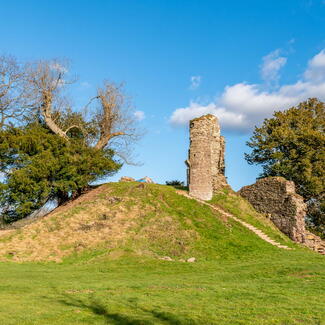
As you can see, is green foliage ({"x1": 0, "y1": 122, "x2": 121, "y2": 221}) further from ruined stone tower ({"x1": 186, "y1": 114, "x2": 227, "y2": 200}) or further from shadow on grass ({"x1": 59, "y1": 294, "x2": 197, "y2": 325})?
shadow on grass ({"x1": 59, "y1": 294, "x2": 197, "y2": 325})

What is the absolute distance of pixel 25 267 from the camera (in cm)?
2064

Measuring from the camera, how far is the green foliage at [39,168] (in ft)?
102

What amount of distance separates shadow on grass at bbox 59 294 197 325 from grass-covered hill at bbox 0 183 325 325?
26 mm

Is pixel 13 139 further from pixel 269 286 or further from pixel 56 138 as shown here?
Answer: pixel 269 286

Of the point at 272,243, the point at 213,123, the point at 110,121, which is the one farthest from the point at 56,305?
the point at 110,121

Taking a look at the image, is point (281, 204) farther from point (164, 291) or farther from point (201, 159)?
point (164, 291)

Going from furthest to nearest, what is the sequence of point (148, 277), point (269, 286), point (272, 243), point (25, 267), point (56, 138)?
1. point (56, 138)
2. point (272, 243)
3. point (25, 267)
4. point (148, 277)
5. point (269, 286)

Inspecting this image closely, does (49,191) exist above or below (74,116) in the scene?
below

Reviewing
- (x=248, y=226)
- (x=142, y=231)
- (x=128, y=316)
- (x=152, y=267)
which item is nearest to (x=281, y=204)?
(x=248, y=226)

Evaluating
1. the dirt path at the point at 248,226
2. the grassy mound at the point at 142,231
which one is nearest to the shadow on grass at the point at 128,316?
the grassy mound at the point at 142,231

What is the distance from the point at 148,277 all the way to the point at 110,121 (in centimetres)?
2446

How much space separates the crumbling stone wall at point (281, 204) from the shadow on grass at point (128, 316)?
21.2 m

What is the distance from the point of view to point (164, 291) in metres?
13.3

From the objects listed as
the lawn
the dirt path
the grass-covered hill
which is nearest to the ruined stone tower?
→ the dirt path
